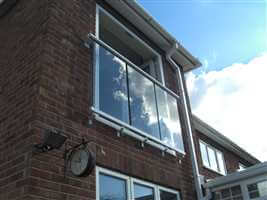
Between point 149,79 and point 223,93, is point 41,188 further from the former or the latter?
point 223,93

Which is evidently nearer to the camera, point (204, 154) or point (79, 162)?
point (79, 162)

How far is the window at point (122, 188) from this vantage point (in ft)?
13.1

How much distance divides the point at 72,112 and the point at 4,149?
923 mm

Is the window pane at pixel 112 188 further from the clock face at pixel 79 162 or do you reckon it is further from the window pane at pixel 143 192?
the clock face at pixel 79 162

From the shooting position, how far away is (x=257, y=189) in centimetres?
553

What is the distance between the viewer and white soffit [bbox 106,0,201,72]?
5988 mm

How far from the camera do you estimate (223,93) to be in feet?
43.5

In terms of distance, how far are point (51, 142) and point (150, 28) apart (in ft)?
12.9

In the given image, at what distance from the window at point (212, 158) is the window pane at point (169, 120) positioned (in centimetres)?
417

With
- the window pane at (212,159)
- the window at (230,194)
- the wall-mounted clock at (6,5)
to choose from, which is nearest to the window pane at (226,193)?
the window at (230,194)

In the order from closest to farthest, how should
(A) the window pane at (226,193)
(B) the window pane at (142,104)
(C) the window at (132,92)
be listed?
(C) the window at (132,92), (B) the window pane at (142,104), (A) the window pane at (226,193)

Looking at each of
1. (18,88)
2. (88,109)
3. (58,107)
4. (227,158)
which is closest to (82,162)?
(58,107)

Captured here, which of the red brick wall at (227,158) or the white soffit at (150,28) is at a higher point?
the white soffit at (150,28)

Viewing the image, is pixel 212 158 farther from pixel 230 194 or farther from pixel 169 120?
pixel 169 120
